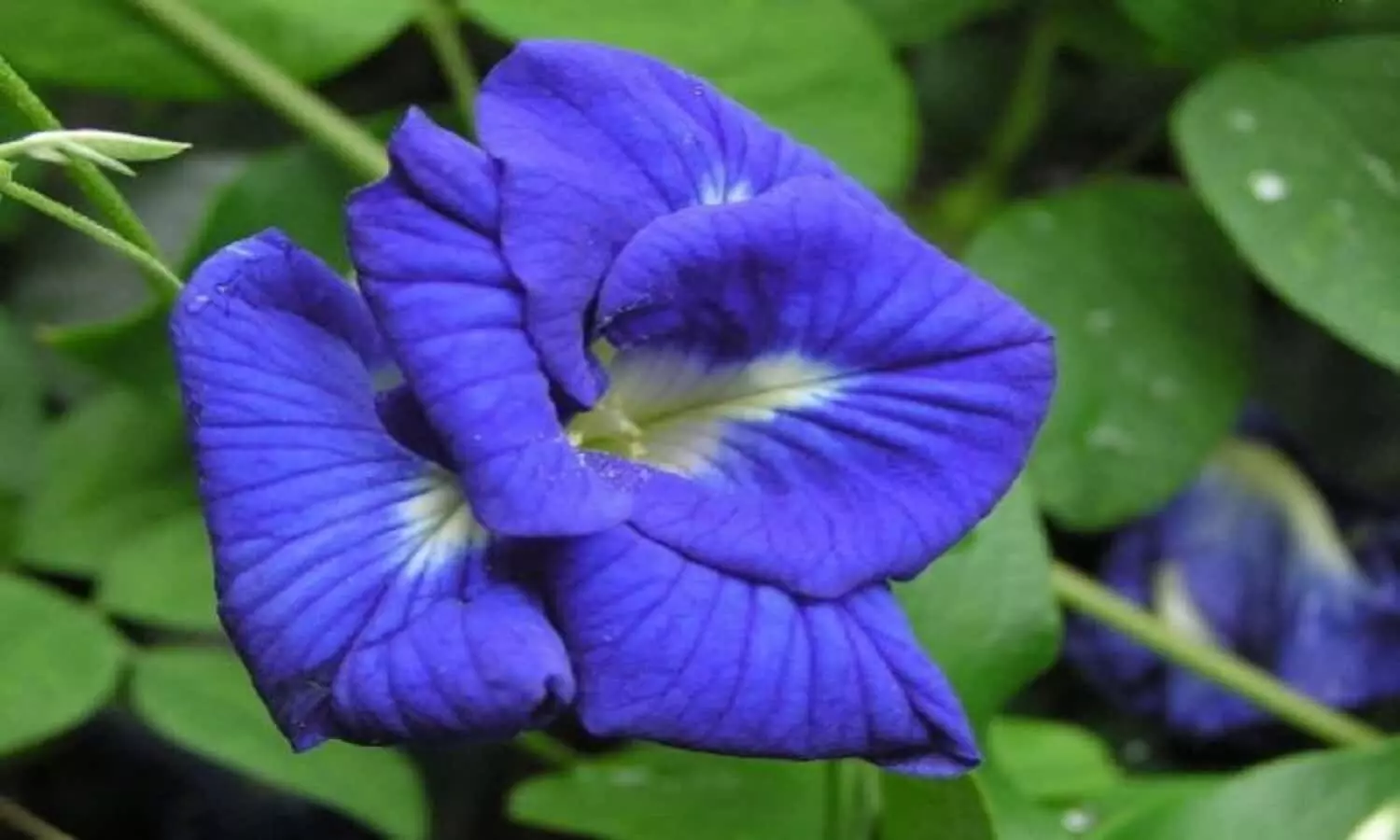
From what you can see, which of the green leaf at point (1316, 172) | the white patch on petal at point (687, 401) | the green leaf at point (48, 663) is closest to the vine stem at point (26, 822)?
the green leaf at point (48, 663)

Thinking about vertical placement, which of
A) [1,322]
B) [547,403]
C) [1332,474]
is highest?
[547,403]

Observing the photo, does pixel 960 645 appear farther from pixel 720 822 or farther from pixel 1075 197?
pixel 1075 197

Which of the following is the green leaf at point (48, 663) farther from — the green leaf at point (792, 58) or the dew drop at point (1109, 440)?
the dew drop at point (1109, 440)

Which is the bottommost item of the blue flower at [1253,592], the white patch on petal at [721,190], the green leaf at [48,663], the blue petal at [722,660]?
the blue flower at [1253,592]

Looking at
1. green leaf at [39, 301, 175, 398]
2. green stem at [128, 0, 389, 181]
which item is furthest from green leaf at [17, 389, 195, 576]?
green stem at [128, 0, 389, 181]

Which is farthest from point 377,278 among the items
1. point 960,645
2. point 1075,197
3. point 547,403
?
point 1075,197

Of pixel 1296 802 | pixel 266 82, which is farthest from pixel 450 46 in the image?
pixel 1296 802
